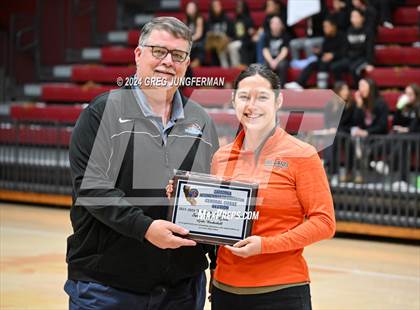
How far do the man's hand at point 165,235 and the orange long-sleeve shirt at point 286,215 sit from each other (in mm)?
258

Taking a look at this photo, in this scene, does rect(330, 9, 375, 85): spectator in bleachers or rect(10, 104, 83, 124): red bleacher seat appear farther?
rect(10, 104, 83, 124): red bleacher seat

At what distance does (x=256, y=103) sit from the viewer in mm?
3164

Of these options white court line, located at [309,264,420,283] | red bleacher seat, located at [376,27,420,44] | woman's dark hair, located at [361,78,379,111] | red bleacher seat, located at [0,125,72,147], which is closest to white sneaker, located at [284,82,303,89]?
red bleacher seat, located at [376,27,420,44]

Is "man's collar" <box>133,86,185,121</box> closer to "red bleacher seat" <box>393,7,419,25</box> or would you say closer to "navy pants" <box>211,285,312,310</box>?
"navy pants" <box>211,285,312,310</box>

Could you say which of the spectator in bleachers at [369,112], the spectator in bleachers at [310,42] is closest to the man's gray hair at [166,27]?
the spectator in bleachers at [369,112]

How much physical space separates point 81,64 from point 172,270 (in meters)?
14.4

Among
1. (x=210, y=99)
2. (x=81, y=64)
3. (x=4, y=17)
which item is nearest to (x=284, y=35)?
(x=210, y=99)

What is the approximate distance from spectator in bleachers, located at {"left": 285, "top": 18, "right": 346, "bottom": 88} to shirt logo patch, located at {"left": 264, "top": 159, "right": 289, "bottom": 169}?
32.2 ft

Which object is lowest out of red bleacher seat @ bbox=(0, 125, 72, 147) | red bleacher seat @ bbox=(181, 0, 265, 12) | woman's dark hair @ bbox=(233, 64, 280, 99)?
red bleacher seat @ bbox=(0, 125, 72, 147)

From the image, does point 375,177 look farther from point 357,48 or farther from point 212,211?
point 212,211

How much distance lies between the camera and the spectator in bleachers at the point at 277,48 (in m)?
13.4

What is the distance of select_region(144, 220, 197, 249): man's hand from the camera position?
2994mm

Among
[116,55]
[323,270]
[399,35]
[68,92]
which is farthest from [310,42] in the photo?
[323,270]

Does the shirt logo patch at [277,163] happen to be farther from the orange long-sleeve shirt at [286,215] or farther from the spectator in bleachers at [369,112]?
the spectator in bleachers at [369,112]
